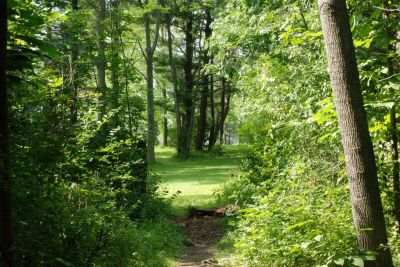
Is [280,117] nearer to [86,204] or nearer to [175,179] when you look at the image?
[86,204]

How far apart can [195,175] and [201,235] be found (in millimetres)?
8586

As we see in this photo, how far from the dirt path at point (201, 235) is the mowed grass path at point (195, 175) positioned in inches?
31.9

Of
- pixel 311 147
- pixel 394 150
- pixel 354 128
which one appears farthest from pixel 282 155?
pixel 354 128

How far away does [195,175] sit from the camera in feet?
63.6

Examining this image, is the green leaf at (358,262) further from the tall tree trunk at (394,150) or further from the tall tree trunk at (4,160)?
the tall tree trunk at (4,160)

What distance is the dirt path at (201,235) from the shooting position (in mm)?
8117

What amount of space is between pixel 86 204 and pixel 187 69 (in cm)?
2469

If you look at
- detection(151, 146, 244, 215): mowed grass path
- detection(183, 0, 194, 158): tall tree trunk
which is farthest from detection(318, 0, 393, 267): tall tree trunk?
detection(183, 0, 194, 158): tall tree trunk

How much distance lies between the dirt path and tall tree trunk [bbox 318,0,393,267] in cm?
362

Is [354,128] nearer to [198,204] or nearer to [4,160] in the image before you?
[4,160]

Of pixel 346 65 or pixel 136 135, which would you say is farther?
pixel 136 135

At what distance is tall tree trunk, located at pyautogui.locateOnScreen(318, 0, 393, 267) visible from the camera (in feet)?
14.1

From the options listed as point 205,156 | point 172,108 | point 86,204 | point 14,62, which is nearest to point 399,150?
point 86,204

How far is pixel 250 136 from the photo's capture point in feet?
41.8
